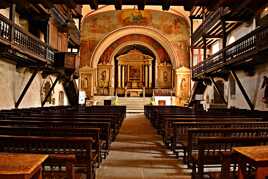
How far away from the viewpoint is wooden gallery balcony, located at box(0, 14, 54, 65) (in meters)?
9.36

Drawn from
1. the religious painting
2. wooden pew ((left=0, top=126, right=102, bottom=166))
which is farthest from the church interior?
the religious painting

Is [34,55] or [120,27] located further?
[120,27]

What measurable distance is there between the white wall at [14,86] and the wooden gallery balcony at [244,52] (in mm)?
9482

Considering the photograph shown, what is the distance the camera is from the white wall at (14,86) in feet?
38.7

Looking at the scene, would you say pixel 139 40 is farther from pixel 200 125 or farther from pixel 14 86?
pixel 200 125

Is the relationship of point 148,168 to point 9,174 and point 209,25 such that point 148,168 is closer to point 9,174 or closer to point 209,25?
point 9,174

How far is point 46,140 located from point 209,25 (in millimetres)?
14679

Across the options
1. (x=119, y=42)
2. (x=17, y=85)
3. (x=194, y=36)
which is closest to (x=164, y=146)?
(x=17, y=85)

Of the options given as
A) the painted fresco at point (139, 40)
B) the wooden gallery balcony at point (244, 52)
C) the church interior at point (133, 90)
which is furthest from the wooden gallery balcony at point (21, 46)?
the painted fresco at point (139, 40)

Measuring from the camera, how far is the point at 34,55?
1152 centimetres

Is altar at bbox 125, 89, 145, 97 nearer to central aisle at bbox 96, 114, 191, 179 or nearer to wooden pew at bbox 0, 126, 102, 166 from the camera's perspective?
central aisle at bbox 96, 114, 191, 179

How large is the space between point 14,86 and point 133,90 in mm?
18686

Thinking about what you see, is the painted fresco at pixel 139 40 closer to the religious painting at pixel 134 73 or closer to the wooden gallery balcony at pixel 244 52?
the religious painting at pixel 134 73

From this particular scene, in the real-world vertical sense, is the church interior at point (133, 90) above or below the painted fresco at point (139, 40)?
below
